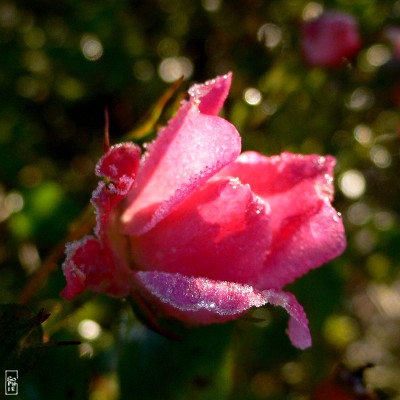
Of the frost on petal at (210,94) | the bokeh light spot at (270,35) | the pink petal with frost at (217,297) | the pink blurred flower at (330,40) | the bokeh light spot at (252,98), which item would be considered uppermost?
the frost on petal at (210,94)

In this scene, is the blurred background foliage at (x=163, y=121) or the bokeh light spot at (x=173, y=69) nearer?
the blurred background foliage at (x=163, y=121)

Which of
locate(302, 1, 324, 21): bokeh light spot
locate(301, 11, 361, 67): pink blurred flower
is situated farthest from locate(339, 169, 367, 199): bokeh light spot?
locate(302, 1, 324, 21): bokeh light spot

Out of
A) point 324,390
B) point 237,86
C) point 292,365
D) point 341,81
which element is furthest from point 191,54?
point 324,390

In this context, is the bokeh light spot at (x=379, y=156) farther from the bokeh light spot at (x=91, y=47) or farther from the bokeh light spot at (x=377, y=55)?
the bokeh light spot at (x=91, y=47)

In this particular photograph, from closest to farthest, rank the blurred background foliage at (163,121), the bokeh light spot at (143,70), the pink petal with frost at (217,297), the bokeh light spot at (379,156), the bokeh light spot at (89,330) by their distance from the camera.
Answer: the pink petal with frost at (217,297), the blurred background foliage at (163,121), the bokeh light spot at (89,330), the bokeh light spot at (379,156), the bokeh light spot at (143,70)

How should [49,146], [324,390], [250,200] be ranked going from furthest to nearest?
[49,146] → [324,390] → [250,200]

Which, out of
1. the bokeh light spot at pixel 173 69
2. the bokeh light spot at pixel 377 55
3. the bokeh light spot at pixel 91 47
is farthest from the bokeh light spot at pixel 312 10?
the bokeh light spot at pixel 91 47

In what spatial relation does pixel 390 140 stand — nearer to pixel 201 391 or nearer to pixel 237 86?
pixel 237 86

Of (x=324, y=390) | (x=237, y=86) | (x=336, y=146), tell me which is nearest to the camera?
(x=324, y=390)

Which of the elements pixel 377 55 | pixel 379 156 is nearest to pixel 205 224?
pixel 379 156
